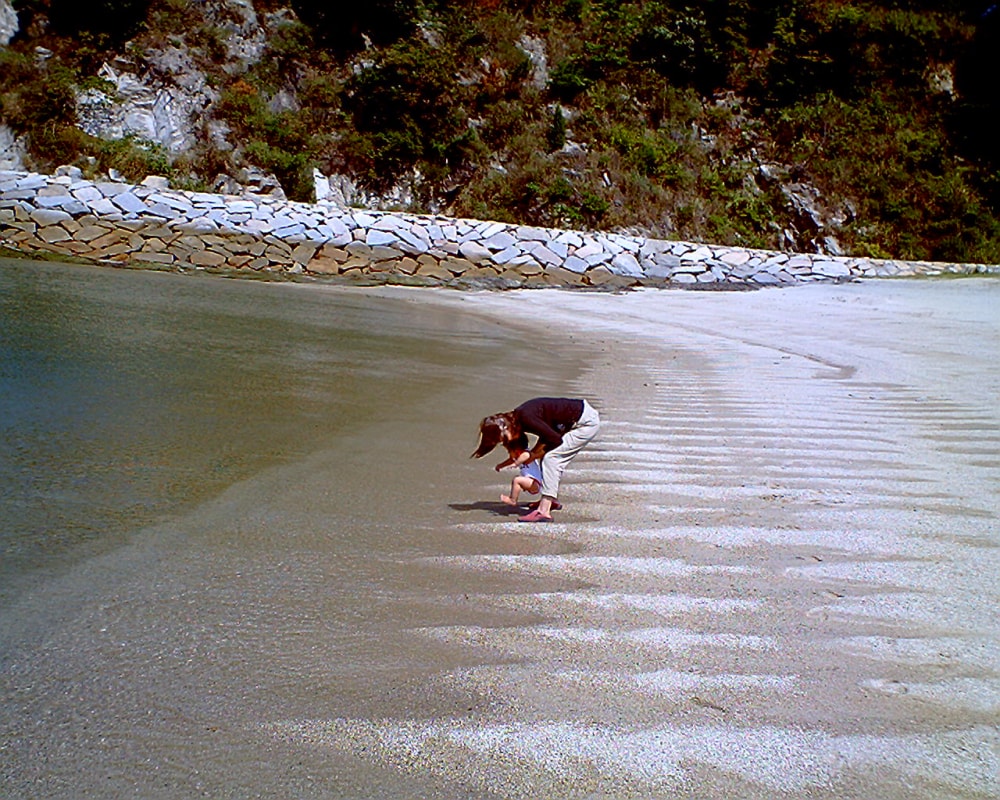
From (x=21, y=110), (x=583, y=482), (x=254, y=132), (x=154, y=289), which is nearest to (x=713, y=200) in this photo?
(x=254, y=132)

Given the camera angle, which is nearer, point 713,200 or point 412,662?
point 412,662

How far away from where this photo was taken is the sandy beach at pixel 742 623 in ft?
7.31

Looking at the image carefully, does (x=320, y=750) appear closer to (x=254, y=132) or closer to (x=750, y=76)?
(x=254, y=132)

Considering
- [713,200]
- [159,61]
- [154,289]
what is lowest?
[154,289]

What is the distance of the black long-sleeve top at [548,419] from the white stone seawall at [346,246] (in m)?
12.9

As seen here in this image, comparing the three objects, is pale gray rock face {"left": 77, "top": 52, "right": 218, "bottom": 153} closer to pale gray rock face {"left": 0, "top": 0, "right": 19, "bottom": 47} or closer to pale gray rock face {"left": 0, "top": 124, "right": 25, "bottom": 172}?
pale gray rock face {"left": 0, "top": 124, "right": 25, "bottom": 172}

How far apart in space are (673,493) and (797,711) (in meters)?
1.96

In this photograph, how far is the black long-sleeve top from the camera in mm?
3893

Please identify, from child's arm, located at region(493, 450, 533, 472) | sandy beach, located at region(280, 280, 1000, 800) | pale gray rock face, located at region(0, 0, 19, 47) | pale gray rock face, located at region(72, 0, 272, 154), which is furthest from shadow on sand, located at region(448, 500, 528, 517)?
pale gray rock face, located at region(0, 0, 19, 47)

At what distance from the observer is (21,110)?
20.5m

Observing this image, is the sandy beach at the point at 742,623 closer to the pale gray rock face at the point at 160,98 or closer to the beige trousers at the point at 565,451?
the beige trousers at the point at 565,451

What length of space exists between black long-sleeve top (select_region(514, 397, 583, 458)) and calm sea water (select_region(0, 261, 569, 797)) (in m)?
0.52

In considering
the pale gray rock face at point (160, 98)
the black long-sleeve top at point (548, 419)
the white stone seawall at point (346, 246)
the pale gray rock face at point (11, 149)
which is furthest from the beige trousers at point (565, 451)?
the pale gray rock face at point (11, 149)

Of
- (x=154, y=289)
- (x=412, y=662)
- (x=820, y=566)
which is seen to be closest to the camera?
(x=412, y=662)
